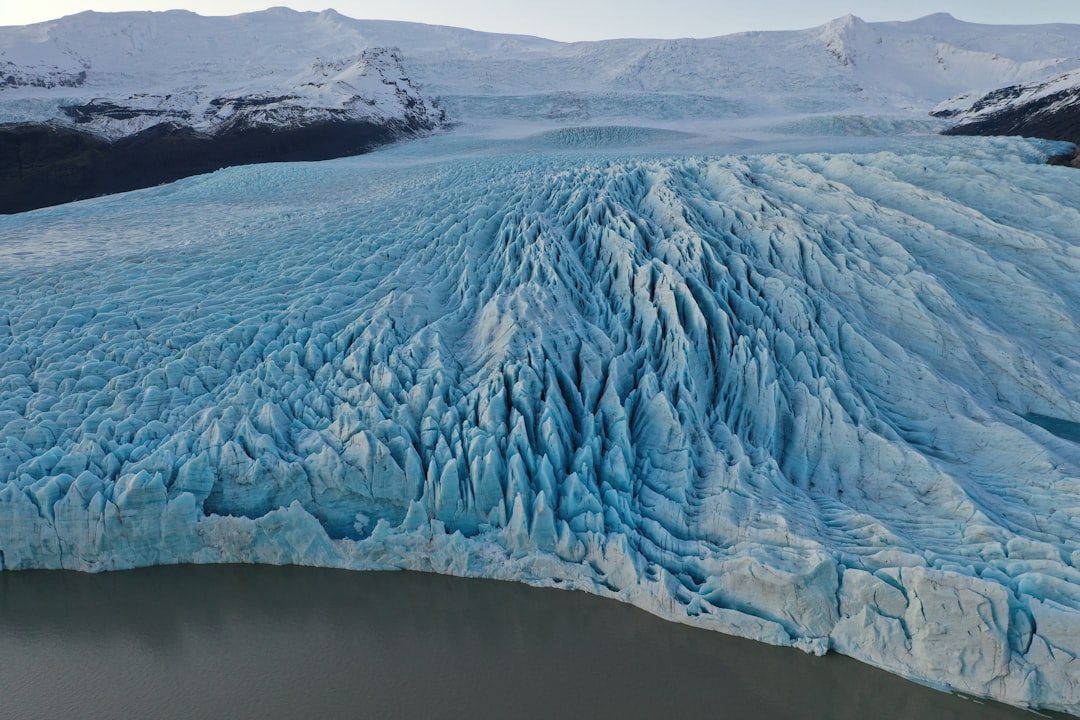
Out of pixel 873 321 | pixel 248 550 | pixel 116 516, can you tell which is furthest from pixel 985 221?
pixel 116 516

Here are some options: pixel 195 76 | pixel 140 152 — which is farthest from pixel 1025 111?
pixel 195 76

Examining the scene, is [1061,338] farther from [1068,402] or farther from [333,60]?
[333,60]

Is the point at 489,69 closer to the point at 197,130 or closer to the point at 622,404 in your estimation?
the point at 197,130

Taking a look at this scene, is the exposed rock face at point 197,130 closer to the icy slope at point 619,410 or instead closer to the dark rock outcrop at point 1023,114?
the icy slope at point 619,410

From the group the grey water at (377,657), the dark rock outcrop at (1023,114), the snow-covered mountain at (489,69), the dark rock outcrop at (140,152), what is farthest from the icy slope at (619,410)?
the snow-covered mountain at (489,69)

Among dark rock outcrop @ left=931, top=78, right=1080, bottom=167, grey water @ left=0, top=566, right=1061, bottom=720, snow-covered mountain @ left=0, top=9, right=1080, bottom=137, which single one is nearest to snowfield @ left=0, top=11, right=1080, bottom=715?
grey water @ left=0, top=566, right=1061, bottom=720

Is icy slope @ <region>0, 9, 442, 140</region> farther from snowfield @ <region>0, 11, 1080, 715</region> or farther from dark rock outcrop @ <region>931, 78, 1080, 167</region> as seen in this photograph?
dark rock outcrop @ <region>931, 78, 1080, 167</region>
